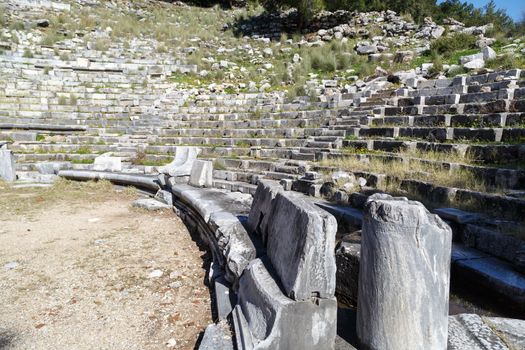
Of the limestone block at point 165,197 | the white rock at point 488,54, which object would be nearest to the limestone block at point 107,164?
the limestone block at point 165,197

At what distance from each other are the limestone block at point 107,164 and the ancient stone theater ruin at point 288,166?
0.04 meters

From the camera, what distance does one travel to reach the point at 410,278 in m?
1.97

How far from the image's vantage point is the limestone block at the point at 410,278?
6.47 ft

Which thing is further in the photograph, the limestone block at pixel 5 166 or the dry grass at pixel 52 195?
the limestone block at pixel 5 166

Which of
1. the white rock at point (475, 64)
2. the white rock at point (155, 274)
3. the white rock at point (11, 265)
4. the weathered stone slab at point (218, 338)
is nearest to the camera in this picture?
the weathered stone slab at point (218, 338)

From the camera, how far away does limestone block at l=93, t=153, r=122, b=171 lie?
10152mm

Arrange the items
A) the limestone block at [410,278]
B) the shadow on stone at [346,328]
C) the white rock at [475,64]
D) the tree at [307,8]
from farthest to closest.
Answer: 1. the tree at [307,8]
2. the white rock at [475,64]
3. the shadow on stone at [346,328]
4. the limestone block at [410,278]

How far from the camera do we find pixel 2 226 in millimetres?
6223

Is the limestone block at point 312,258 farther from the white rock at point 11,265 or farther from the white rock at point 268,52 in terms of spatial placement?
the white rock at point 268,52

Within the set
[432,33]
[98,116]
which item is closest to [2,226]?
[98,116]

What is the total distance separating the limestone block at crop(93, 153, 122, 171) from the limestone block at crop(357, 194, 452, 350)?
941 cm

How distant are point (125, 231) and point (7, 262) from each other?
1713mm


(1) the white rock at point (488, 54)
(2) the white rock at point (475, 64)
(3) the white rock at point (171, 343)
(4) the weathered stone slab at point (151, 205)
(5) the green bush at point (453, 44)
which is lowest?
(3) the white rock at point (171, 343)

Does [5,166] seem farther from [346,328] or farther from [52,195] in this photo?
[346,328]
